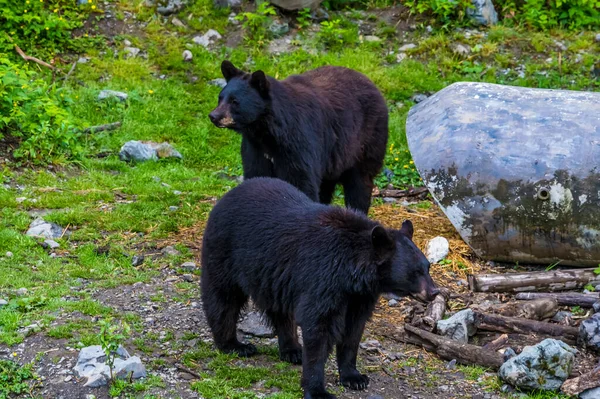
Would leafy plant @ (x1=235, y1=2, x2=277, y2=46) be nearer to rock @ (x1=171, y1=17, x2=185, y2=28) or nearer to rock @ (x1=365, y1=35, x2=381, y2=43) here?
rock @ (x1=171, y1=17, x2=185, y2=28)

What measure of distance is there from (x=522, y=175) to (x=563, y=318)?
141 cm

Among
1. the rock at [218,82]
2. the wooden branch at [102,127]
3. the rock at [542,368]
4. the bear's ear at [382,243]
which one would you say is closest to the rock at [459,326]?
the rock at [542,368]

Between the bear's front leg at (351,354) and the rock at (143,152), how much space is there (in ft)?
18.0

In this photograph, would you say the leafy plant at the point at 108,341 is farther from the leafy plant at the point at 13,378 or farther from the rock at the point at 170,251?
the rock at the point at 170,251

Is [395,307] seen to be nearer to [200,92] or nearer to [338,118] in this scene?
[338,118]

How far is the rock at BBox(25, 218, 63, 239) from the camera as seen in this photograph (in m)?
8.22

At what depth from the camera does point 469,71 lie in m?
12.4

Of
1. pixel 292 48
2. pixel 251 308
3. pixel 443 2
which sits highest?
pixel 443 2

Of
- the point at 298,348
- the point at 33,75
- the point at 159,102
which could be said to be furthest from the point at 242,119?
the point at 33,75

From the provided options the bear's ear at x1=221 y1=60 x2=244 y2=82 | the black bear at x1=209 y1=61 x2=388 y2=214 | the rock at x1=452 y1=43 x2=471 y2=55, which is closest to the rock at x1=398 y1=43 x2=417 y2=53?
the rock at x1=452 y1=43 x2=471 y2=55

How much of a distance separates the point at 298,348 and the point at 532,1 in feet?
30.1

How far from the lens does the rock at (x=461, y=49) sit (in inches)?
503

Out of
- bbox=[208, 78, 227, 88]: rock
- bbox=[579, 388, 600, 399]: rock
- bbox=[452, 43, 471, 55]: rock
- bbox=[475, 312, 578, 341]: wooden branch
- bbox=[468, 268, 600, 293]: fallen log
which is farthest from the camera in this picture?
bbox=[452, 43, 471, 55]: rock

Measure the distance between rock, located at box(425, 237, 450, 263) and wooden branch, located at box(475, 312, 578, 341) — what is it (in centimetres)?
134
